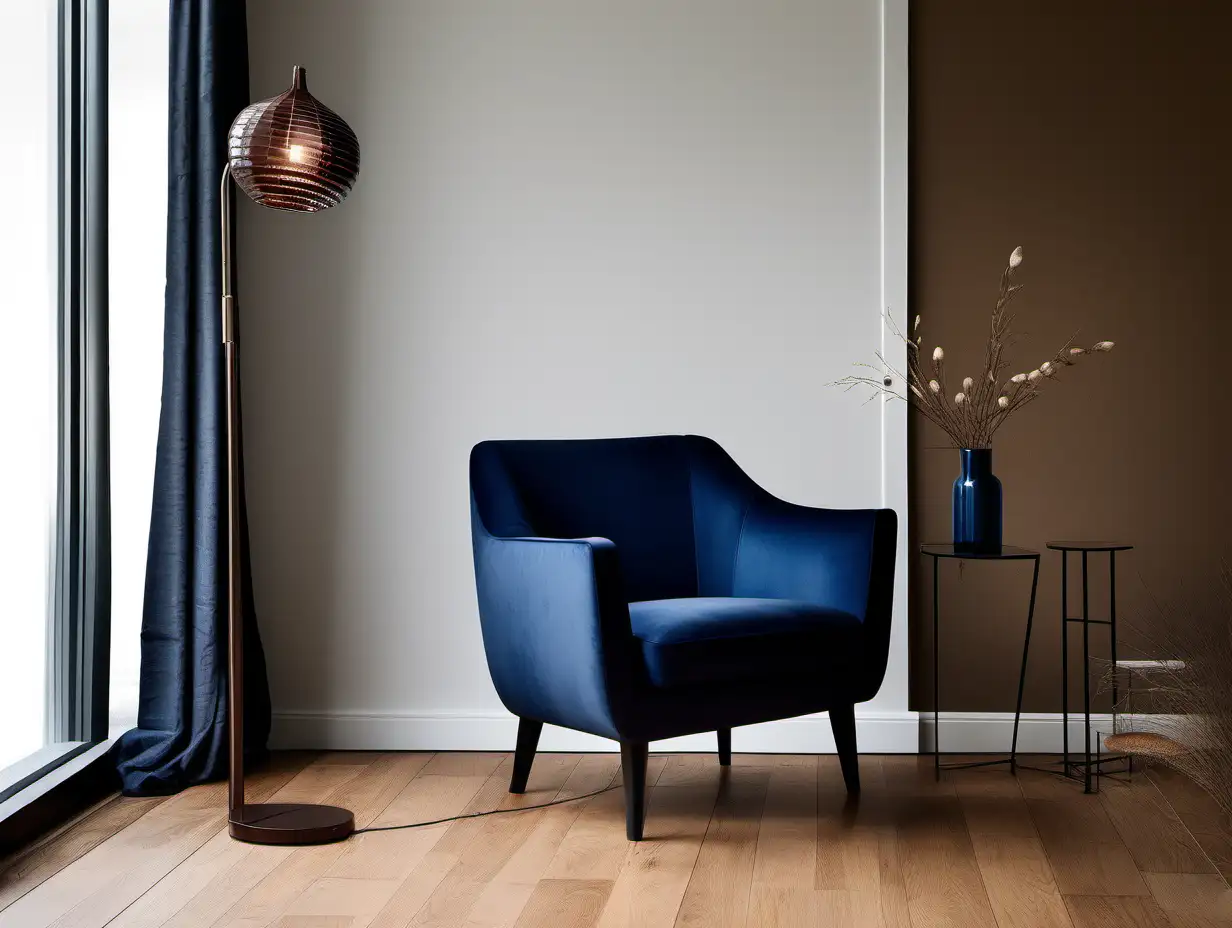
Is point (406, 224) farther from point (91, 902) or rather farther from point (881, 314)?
point (91, 902)

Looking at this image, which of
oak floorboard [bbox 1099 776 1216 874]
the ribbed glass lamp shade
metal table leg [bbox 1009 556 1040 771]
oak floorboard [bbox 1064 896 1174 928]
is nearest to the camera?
oak floorboard [bbox 1064 896 1174 928]

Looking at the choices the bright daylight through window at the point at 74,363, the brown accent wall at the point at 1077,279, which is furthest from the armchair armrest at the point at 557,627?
the brown accent wall at the point at 1077,279

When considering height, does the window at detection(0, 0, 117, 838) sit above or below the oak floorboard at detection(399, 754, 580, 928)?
above

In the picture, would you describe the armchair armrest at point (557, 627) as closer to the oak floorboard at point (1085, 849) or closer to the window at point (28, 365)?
the oak floorboard at point (1085, 849)

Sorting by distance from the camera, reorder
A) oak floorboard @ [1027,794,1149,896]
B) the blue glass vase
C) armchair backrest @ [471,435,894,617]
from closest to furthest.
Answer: oak floorboard @ [1027,794,1149,896]
armchair backrest @ [471,435,894,617]
the blue glass vase

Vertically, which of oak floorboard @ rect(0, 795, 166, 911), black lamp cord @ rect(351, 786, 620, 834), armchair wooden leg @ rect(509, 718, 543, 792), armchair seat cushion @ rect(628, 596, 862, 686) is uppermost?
armchair seat cushion @ rect(628, 596, 862, 686)

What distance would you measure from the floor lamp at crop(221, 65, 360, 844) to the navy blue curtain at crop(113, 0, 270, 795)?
1.72 feet

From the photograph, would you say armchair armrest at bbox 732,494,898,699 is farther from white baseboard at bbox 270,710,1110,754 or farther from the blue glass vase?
white baseboard at bbox 270,710,1110,754

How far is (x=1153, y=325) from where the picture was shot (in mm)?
3562

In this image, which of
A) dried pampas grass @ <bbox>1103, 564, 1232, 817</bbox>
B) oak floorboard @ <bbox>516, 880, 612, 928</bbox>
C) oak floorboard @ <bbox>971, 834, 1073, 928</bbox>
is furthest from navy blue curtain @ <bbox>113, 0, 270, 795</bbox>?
dried pampas grass @ <bbox>1103, 564, 1232, 817</bbox>

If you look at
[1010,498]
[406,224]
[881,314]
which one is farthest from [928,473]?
[406,224]

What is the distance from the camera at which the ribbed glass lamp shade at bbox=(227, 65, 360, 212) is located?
264 centimetres

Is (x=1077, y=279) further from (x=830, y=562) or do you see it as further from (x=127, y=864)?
(x=127, y=864)

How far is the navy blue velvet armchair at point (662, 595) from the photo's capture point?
2697mm
